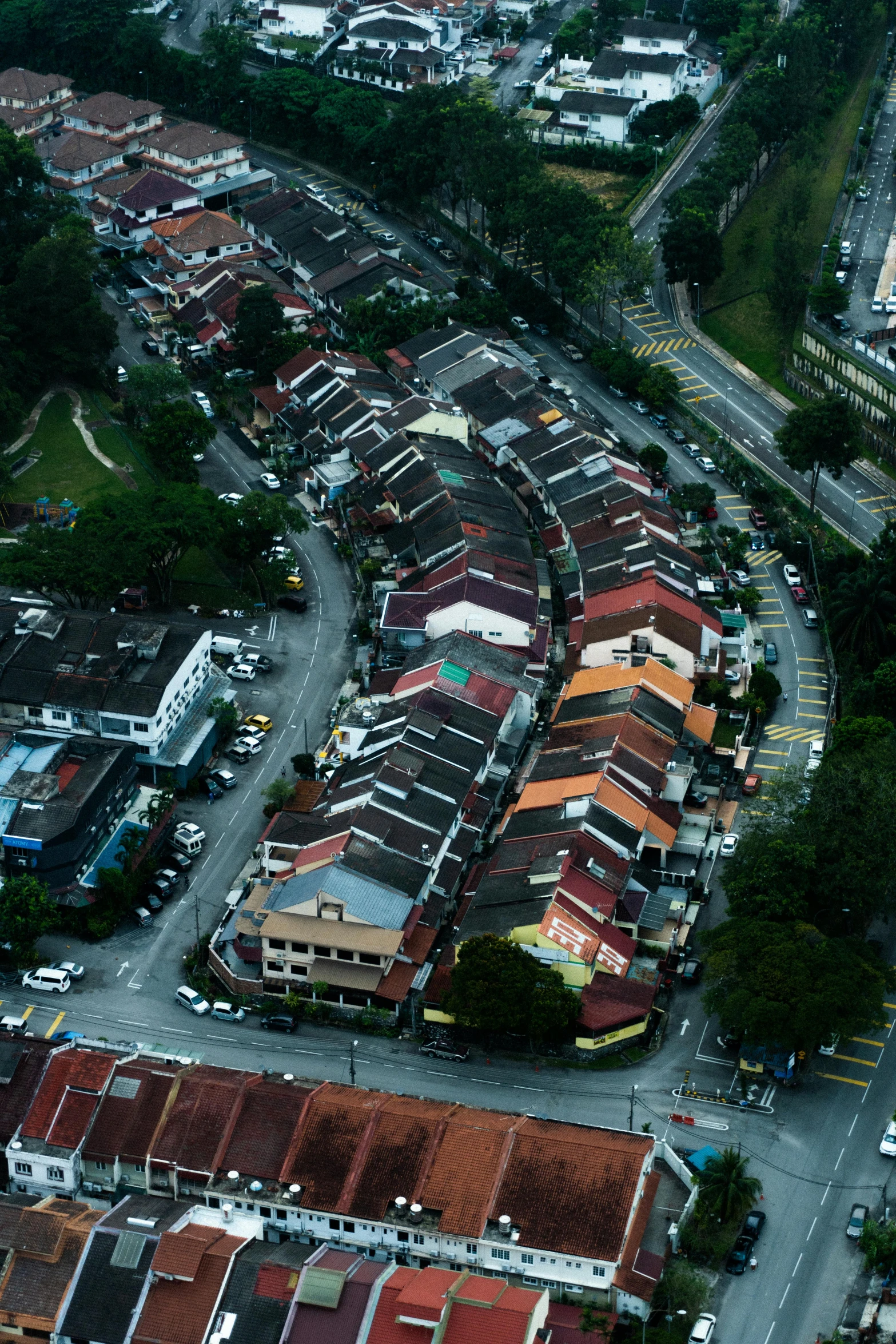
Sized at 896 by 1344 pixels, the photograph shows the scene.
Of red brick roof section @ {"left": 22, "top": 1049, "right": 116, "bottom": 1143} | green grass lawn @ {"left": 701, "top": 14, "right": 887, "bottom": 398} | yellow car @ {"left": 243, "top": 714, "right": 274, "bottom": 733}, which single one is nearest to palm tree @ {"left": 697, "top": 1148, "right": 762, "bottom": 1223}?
red brick roof section @ {"left": 22, "top": 1049, "right": 116, "bottom": 1143}

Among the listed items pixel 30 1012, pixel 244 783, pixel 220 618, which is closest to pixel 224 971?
pixel 30 1012

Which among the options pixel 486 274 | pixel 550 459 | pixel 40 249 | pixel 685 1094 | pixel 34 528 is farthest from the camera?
pixel 486 274

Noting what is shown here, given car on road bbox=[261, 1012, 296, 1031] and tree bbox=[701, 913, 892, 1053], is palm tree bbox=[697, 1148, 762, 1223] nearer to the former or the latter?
tree bbox=[701, 913, 892, 1053]

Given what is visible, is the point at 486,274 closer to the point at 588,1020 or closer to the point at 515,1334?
the point at 588,1020

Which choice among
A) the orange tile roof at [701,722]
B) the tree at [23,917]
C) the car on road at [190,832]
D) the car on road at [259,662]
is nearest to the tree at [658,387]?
the orange tile roof at [701,722]

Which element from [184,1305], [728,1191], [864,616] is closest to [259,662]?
[864,616]

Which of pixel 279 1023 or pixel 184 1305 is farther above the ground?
pixel 279 1023

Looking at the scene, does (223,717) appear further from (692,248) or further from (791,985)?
(692,248)
